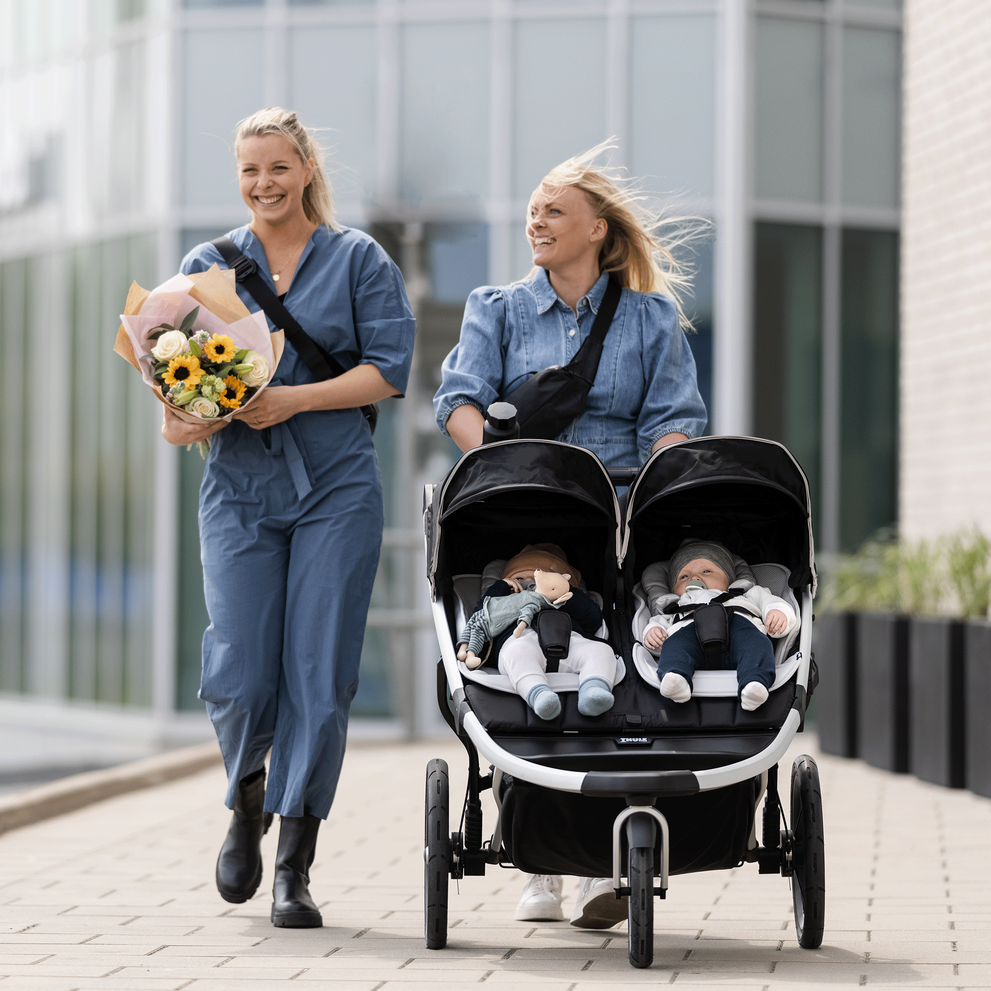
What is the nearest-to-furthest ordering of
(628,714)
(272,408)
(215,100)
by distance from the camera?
(628,714) → (272,408) → (215,100)

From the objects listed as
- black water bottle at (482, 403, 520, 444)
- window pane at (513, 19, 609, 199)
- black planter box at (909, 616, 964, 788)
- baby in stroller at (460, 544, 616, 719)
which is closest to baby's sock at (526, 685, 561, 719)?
baby in stroller at (460, 544, 616, 719)

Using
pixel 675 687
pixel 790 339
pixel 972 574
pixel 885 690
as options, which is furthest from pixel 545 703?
pixel 790 339

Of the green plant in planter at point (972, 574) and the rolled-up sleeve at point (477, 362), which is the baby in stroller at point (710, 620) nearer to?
the rolled-up sleeve at point (477, 362)

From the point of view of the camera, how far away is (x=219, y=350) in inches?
167

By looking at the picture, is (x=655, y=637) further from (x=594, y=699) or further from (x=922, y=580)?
(x=922, y=580)

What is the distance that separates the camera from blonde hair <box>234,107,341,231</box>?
4500mm

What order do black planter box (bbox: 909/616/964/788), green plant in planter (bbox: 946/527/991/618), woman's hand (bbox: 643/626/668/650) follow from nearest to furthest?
woman's hand (bbox: 643/626/668/650) < black planter box (bbox: 909/616/964/788) < green plant in planter (bbox: 946/527/991/618)

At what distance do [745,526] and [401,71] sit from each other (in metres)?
7.78

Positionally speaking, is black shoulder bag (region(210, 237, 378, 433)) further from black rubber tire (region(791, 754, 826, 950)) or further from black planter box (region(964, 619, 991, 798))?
black planter box (region(964, 619, 991, 798))

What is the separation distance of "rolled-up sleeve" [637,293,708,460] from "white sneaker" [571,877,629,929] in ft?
3.76

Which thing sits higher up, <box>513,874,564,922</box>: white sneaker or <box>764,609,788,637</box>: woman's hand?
<box>764,609,788,637</box>: woman's hand

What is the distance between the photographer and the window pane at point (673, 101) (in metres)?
10.9

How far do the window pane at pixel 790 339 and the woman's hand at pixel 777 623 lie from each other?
24.1 ft

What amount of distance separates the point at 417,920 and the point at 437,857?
79 centimetres
